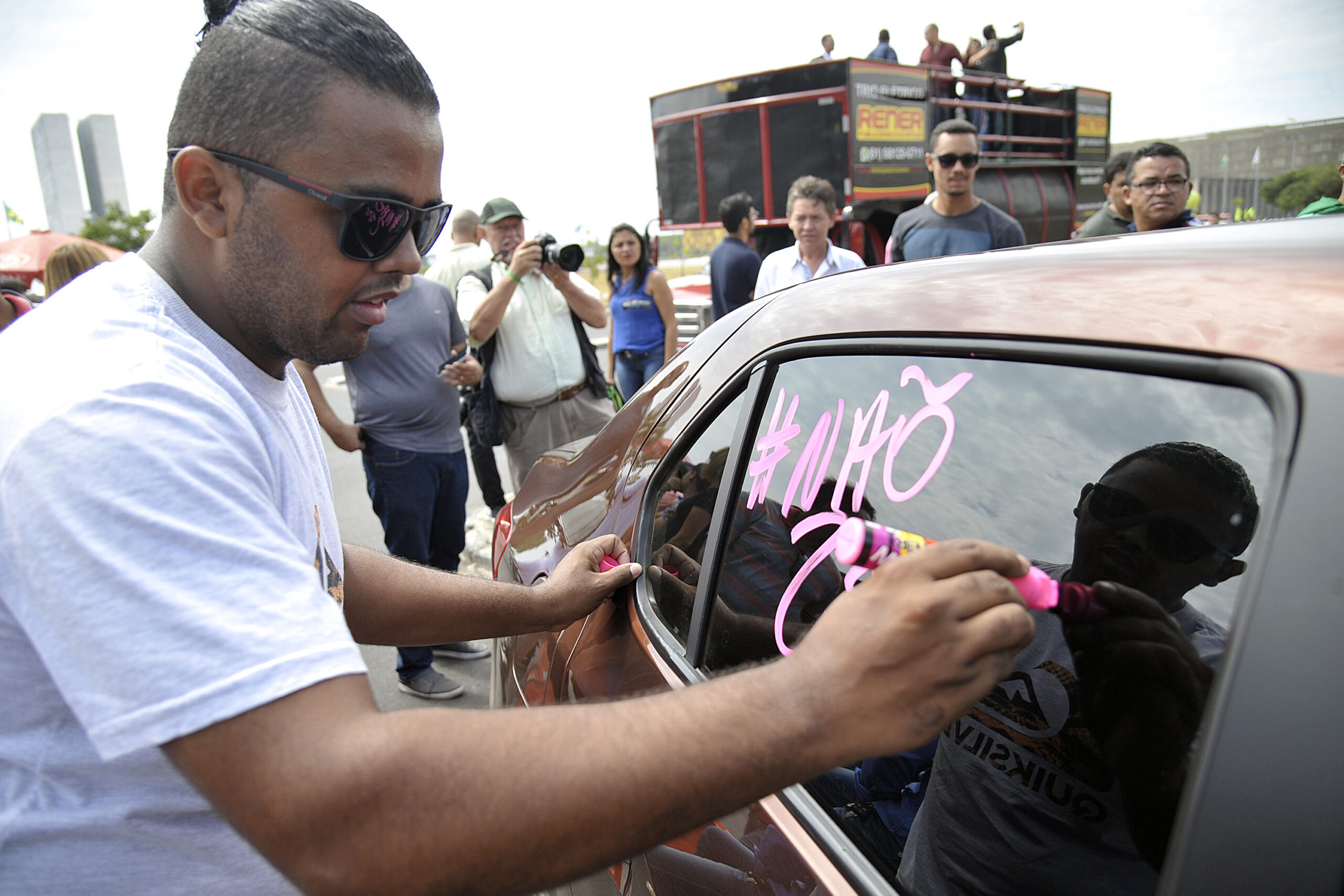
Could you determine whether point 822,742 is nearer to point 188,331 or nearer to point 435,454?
point 188,331

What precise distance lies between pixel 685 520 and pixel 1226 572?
0.90 meters

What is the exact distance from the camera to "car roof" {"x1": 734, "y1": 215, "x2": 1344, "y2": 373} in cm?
79

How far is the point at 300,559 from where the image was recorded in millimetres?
819

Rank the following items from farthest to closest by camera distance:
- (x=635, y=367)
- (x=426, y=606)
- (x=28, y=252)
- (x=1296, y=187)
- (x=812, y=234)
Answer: (x=1296, y=187), (x=28, y=252), (x=635, y=367), (x=812, y=234), (x=426, y=606)

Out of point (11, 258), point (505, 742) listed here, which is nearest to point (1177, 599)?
point (505, 742)

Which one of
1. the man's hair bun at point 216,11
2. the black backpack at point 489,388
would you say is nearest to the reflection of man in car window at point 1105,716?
the man's hair bun at point 216,11

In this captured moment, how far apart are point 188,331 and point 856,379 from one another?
0.90 m

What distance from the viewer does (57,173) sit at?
49812 millimetres

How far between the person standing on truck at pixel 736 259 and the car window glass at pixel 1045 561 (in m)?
4.84

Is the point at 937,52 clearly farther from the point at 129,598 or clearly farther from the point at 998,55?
the point at 129,598

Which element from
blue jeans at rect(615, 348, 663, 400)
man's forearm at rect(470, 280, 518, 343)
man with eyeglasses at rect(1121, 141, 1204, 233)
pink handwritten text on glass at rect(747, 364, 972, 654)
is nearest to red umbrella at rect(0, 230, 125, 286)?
blue jeans at rect(615, 348, 663, 400)

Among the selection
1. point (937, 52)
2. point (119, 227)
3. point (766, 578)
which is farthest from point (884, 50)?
point (119, 227)

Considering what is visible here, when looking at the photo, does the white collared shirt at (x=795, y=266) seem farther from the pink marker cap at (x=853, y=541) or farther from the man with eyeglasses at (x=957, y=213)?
the pink marker cap at (x=853, y=541)

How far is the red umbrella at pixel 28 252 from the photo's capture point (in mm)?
11445
